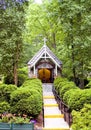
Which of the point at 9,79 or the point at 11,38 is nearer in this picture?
the point at 11,38

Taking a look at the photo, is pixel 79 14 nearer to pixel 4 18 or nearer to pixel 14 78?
pixel 4 18

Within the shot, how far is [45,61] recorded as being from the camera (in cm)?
3009

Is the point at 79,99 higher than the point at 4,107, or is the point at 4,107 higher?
the point at 79,99

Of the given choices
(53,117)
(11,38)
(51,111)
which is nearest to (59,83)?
(51,111)

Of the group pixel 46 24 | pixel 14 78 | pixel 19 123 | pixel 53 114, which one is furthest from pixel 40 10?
pixel 19 123

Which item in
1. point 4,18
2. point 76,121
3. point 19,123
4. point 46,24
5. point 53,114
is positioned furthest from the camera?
point 46,24

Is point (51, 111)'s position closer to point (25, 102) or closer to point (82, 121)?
point (25, 102)

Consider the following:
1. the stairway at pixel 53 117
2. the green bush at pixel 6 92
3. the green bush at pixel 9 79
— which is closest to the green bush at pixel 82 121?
the stairway at pixel 53 117

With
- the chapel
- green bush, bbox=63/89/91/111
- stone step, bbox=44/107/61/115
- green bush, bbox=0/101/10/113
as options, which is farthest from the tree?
green bush, bbox=63/89/91/111

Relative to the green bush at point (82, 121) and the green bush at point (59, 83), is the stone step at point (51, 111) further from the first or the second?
the green bush at point (82, 121)

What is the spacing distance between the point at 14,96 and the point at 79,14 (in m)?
9.56

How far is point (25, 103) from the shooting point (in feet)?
48.1

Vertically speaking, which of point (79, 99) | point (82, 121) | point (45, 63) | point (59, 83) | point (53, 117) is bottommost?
point (53, 117)

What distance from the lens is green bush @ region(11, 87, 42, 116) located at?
575 inches
